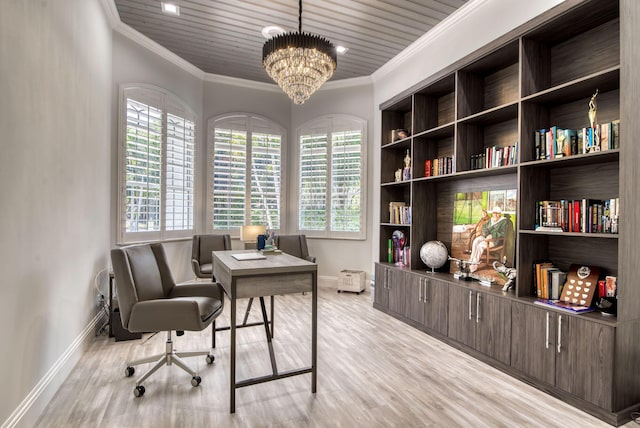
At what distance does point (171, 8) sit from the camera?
12.3 feet

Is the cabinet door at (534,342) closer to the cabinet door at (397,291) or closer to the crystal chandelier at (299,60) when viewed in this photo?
the cabinet door at (397,291)

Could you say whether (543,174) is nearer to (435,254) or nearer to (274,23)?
(435,254)

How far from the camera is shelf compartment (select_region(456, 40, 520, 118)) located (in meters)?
3.24

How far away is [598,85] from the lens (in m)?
2.41

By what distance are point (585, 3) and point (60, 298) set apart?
14.0ft

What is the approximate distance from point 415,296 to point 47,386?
3.30m

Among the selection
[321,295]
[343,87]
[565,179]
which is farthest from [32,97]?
[343,87]

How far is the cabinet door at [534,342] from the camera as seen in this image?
2434 millimetres

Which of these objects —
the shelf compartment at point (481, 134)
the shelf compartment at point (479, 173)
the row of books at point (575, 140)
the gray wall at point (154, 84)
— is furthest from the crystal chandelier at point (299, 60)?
the gray wall at point (154, 84)

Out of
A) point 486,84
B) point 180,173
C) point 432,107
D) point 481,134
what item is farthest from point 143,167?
point 486,84

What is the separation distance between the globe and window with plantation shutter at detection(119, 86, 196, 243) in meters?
3.57

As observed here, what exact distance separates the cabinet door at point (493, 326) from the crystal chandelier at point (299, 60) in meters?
2.46

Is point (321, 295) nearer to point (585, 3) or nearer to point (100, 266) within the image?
point (100, 266)

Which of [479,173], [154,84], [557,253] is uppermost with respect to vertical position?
[154,84]
